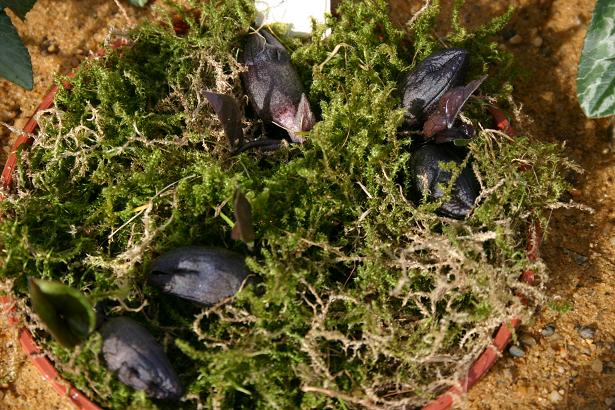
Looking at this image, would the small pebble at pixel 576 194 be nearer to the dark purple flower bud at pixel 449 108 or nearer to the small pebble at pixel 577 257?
the small pebble at pixel 577 257

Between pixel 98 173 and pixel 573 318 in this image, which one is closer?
pixel 98 173

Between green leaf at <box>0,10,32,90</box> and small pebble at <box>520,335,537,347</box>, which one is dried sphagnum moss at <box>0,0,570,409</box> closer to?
green leaf at <box>0,10,32,90</box>

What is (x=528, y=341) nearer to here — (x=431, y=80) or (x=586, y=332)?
(x=586, y=332)

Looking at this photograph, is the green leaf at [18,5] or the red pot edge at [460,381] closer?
the red pot edge at [460,381]

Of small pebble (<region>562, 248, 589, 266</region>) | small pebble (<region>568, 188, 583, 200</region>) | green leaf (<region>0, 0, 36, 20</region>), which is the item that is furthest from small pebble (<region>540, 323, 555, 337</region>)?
green leaf (<region>0, 0, 36, 20</region>)

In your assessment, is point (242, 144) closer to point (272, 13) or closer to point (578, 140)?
point (272, 13)

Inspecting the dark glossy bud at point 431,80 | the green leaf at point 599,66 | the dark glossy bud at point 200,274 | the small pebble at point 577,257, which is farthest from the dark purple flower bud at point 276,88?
the small pebble at point 577,257

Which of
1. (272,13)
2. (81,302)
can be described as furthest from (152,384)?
(272,13)
